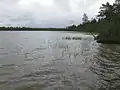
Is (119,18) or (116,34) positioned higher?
(119,18)

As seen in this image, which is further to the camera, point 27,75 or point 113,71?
point 113,71

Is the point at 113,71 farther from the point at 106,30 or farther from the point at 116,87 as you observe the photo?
the point at 106,30

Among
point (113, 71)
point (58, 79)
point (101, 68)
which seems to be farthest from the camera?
point (101, 68)

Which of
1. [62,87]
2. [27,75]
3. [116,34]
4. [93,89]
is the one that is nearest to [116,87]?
[93,89]

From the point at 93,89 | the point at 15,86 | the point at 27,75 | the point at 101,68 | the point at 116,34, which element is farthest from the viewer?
the point at 116,34

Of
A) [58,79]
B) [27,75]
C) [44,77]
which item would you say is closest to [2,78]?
[27,75]

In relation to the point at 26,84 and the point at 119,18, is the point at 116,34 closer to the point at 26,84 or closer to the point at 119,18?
the point at 119,18

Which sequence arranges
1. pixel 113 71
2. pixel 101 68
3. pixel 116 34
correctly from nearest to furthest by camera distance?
pixel 113 71 < pixel 101 68 < pixel 116 34

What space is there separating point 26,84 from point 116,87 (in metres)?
6.68

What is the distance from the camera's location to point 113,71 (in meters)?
20.6

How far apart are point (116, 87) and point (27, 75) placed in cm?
821

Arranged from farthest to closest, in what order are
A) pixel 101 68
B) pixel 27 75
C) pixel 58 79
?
pixel 101 68
pixel 27 75
pixel 58 79

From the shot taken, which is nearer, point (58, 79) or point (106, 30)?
point (58, 79)

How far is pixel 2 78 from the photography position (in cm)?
1809
